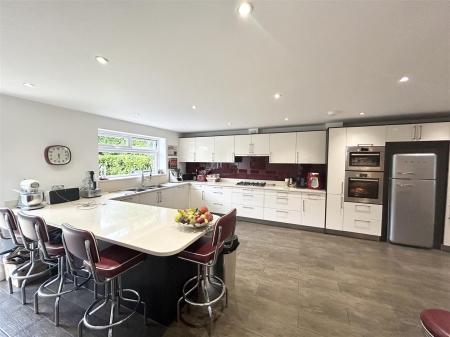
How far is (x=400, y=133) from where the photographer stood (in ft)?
10.6

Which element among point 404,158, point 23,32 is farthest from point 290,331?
point 404,158

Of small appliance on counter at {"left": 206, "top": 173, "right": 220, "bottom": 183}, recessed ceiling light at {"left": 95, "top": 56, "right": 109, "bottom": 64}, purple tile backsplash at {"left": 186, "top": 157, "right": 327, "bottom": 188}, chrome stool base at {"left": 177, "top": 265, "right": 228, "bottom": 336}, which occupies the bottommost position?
chrome stool base at {"left": 177, "top": 265, "right": 228, "bottom": 336}

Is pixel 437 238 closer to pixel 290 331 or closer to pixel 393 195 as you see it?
pixel 393 195

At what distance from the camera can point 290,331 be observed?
164 centimetres

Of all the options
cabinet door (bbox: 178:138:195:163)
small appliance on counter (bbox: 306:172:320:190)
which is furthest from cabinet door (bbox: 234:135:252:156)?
small appliance on counter (bbox: 306:172:320:190)

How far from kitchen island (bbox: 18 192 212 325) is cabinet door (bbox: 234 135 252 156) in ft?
9.81

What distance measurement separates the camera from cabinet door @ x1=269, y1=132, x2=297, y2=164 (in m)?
4.23

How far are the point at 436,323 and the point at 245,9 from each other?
1962 millimetres

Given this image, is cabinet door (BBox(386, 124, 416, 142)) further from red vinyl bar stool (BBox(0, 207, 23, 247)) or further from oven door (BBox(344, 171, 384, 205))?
red vinyl bar stool (BBox(0, 207, 23, 247))

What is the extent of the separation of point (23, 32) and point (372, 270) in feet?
13.5

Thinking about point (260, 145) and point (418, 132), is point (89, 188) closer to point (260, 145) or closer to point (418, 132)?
point (260, 145)

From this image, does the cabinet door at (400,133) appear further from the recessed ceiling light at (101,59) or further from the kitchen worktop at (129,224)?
the recessed ceiling light at (101,59)

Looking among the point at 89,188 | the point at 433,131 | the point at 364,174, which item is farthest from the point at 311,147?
the point at 89,188

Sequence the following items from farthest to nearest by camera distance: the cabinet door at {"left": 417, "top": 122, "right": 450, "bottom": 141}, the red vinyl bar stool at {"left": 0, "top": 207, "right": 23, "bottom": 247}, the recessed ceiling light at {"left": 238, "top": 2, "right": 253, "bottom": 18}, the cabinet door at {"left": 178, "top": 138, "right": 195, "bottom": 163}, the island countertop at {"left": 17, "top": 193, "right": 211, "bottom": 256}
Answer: the cabinet door at {"left": 178, "top": 138, "right": 195, "bottom": 163} < the cabinet door at {"left": 417, "top": 122, "right": 450, "bottom": 141} < the red vinyl bar stool at {"left": 0, "top": 207, "right": 23, "bottom": 247} < the island countertop at {"left": 17, "top": 193, "right": 211, "bottom": 256} < the recessed ceiling light at {"left": 238, "top": 2, "right": 253, "bottom": 18}
